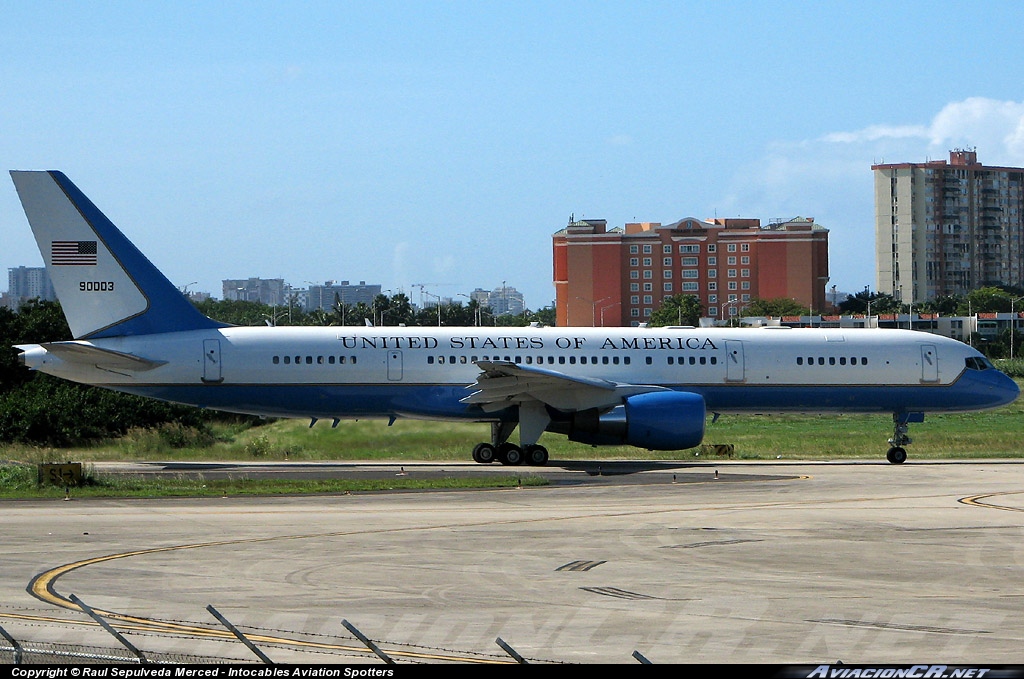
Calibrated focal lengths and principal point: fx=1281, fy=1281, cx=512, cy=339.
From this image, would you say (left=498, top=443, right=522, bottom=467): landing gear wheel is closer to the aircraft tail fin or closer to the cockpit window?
the aircraft tail fin

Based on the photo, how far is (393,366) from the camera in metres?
34.1

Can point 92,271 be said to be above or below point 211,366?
above

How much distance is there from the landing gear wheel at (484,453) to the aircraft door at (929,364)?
12428mm

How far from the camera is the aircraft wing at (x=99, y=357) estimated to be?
105 feet

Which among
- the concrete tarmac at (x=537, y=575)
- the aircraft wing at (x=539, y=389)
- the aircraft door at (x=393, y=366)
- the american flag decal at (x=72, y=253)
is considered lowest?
the concrete tarmac at (x=537, y=575)

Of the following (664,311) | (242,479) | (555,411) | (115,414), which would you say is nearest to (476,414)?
(555,411)

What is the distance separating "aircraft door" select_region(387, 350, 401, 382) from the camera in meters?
34.0

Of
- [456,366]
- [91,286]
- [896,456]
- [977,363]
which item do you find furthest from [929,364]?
[91,286]

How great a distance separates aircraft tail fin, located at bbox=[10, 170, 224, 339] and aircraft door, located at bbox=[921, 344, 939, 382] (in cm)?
2048

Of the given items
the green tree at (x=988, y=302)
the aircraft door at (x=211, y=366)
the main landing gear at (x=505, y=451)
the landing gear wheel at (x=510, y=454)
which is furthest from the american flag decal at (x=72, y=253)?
the green tree at (x=988, y=302)

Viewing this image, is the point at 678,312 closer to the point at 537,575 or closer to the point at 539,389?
the point at 539,389

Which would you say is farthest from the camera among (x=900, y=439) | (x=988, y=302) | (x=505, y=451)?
(x=988, y=302)

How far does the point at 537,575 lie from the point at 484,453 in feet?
62.8

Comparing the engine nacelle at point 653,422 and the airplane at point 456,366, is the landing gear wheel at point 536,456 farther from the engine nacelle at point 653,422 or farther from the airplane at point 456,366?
the engine nacelle at point 653,422
